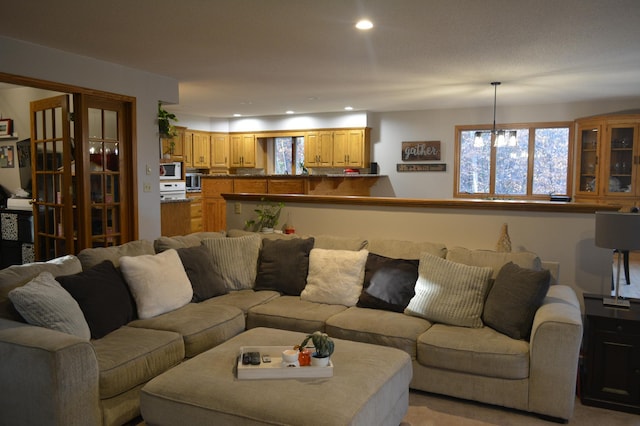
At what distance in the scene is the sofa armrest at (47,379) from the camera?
219 centimetres

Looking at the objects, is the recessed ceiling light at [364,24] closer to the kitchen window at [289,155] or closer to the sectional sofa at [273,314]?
the sectional sofa at [273,314]

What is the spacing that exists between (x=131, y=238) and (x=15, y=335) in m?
3.24

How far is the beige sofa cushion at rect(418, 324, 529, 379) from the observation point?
9.04ft

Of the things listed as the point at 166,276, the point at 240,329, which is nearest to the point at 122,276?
the point at 166,276

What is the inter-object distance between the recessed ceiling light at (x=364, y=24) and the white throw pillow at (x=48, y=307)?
2698 mm

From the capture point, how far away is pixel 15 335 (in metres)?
2.31

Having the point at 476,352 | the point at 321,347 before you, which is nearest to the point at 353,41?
the point at 476,352

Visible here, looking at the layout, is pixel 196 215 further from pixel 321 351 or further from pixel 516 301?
pixel 321 351

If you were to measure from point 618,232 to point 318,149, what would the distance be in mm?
6761

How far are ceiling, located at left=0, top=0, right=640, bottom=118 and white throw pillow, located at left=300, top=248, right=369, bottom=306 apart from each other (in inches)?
70.0

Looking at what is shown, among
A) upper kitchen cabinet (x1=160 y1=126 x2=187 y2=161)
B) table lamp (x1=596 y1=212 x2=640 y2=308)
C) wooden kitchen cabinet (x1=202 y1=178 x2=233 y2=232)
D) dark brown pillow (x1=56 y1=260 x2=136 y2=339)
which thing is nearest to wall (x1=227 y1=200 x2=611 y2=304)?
table lamp (x1=596 y1=212 x2=640 y2=308)

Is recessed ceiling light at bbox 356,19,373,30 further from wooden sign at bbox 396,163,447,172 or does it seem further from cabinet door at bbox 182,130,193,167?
cabinet door at bbox 182,130,193,167

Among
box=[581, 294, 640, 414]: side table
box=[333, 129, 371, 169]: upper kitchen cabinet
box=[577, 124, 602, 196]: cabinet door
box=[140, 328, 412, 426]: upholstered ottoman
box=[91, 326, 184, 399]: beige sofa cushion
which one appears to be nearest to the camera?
box=[140, 328, 412, 426]: upholstered ottoman

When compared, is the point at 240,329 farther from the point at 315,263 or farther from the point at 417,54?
the point at 417,54
